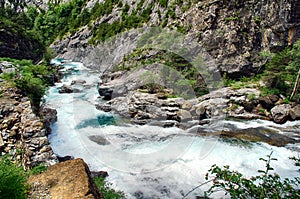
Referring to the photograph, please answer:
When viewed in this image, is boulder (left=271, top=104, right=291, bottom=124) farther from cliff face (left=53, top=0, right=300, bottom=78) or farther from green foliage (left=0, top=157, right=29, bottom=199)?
green foliage (left=0, top=157, right=29, bottom=199)

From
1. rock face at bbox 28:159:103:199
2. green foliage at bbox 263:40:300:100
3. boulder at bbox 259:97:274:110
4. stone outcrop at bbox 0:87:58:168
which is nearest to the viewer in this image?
rock face at bbox 28:159:103:199

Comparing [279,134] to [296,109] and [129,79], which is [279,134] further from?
[129,79]

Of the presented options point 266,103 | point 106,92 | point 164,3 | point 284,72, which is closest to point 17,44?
point 106,92

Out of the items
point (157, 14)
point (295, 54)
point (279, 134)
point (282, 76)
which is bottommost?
point (279, 134)

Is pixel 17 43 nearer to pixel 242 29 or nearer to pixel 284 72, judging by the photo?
pixel 242 29

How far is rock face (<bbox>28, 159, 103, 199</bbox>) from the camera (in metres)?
3.31

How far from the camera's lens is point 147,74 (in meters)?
19.8

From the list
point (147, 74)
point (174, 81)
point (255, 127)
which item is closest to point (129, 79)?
point (147, 74)

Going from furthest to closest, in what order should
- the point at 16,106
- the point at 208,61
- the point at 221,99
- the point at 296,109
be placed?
the point at 208,61 < the point at 221,99 < the point at 296,109 < the point at 16,106

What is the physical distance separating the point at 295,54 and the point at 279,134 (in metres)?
7.43

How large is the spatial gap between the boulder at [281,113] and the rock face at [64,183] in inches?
518

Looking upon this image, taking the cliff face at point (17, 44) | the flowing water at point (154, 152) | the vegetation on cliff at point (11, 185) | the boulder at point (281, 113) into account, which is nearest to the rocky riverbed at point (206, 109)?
the boulder at point (281, 113)

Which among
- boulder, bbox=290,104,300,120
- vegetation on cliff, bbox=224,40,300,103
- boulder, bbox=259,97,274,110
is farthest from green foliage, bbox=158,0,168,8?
boulder, bbox=290,104,300,120

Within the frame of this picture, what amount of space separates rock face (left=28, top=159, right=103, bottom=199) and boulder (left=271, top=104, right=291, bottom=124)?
13167mm
